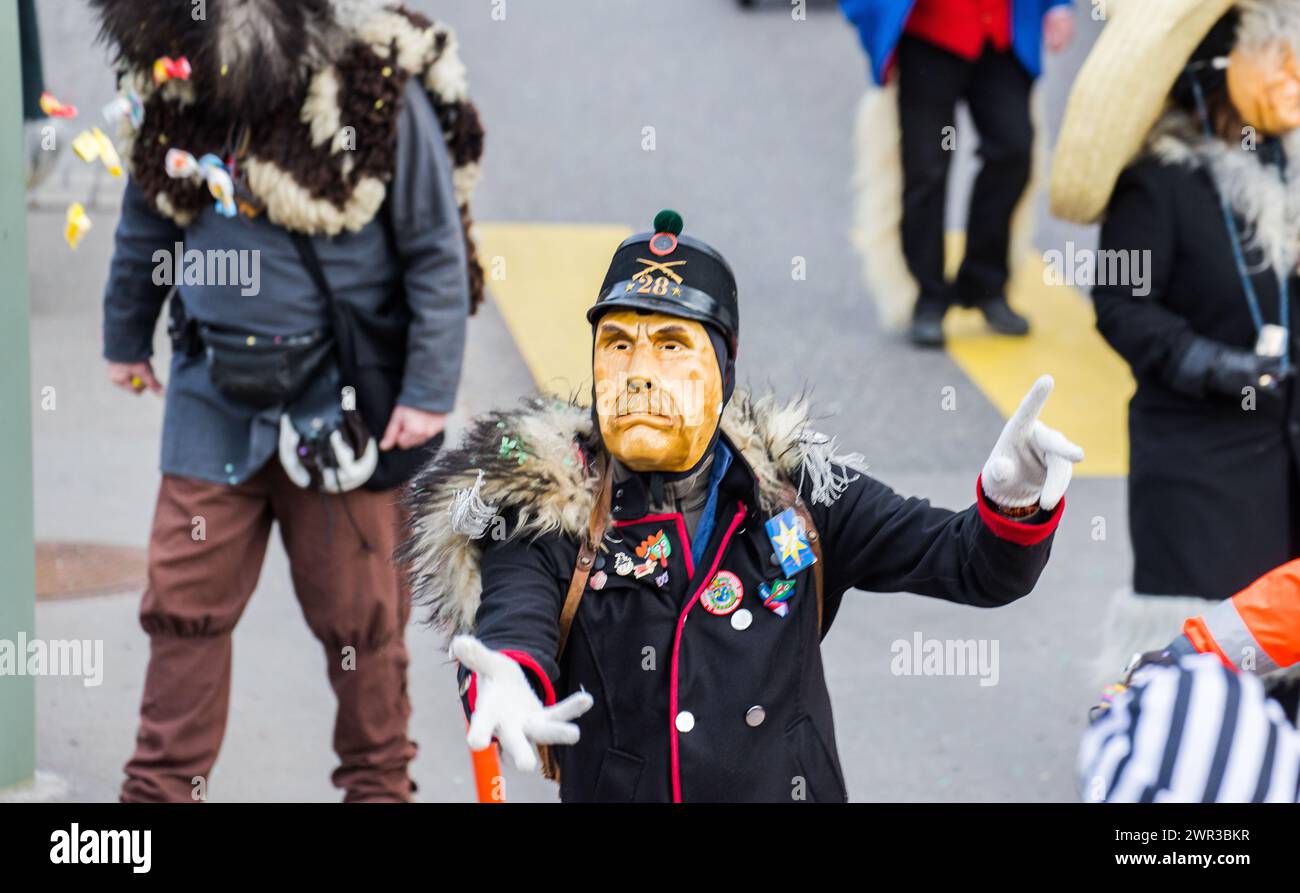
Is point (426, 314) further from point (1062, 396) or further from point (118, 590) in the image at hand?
point (1062, 396)

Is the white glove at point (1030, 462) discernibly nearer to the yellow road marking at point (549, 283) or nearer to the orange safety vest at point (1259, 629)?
the orange safety vest at point (1259, 629)

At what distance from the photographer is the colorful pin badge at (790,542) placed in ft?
10.8

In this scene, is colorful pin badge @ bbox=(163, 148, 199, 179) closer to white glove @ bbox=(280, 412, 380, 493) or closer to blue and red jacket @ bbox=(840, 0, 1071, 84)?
white glove @ bbox=(280, 412, 380, 493)

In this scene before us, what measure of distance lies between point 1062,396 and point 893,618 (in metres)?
2.19

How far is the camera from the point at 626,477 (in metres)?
3.34

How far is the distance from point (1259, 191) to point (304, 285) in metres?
2.36

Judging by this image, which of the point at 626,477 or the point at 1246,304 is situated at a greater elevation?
the point at 1246,304

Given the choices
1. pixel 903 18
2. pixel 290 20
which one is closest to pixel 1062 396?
pixel 903 18

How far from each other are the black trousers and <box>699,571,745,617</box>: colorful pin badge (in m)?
5.41

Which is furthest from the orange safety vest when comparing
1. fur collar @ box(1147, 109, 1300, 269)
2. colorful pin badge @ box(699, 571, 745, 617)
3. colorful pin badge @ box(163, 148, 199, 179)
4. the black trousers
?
the black trousers

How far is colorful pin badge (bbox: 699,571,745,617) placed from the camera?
10.7ft

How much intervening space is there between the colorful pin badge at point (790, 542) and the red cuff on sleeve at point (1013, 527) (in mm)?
313

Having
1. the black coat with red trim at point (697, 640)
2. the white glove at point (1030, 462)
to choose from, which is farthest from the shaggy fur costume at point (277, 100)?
the white glove at point (1030, 462)

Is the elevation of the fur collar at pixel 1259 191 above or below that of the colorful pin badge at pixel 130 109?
below
